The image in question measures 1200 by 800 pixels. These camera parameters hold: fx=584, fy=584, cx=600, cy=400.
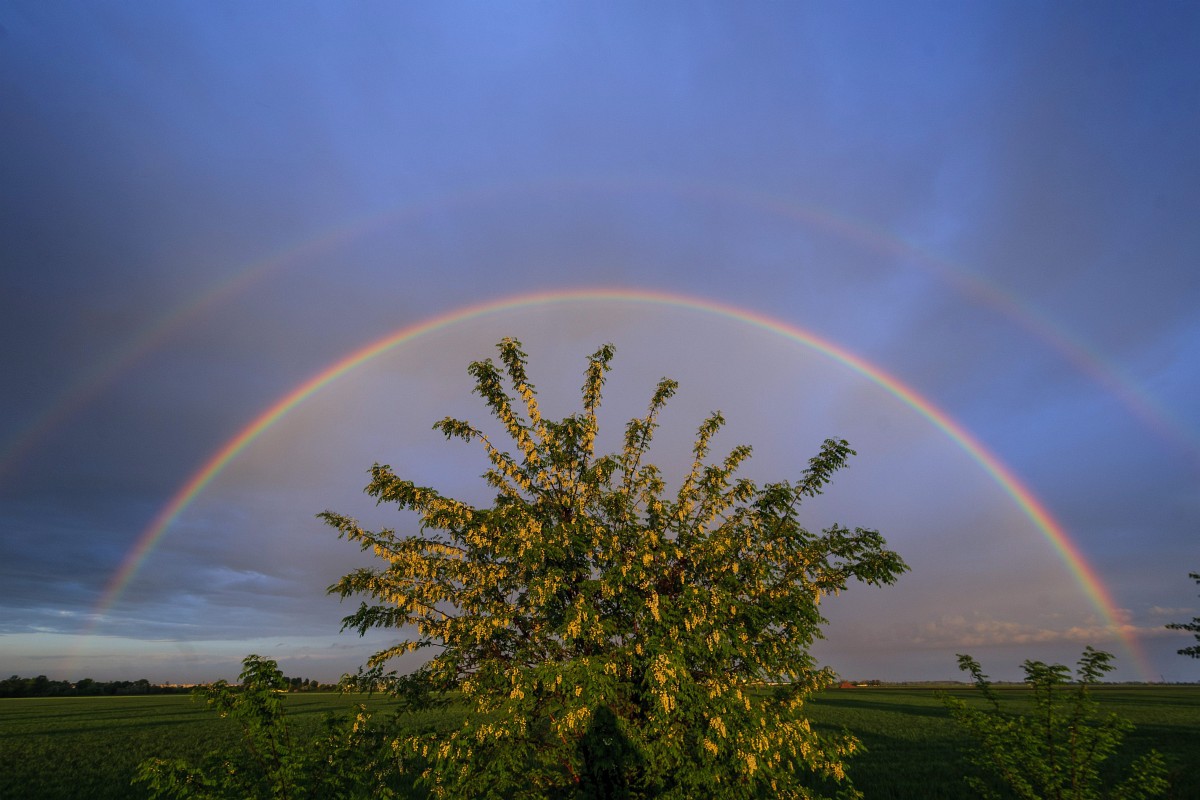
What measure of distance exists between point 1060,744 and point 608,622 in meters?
5.66

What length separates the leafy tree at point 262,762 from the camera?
5.55 meters

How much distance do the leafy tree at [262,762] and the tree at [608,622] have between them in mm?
1367

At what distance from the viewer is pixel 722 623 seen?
8258 millimetres

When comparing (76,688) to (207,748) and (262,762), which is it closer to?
(207,748)

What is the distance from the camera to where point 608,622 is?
7.98m

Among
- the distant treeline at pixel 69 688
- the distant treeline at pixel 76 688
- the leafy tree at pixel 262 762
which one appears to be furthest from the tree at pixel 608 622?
the distant treeline at pixel 69 688

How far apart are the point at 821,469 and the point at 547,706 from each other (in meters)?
5.53

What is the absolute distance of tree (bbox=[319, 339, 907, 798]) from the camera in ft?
24.5

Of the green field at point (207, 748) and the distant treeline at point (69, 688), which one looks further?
the distant treeline at point (69, 688)

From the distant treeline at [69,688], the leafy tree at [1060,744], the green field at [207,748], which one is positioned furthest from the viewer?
the distant treeline at [69,688]

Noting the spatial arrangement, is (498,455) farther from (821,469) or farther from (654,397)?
(821,469)

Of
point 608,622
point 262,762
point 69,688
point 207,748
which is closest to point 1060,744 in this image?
point 608,622

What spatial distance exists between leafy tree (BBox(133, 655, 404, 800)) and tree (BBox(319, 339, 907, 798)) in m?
1.37

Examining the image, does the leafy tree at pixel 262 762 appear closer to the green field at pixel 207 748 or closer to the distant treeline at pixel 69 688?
the green field at pixel 207 748
